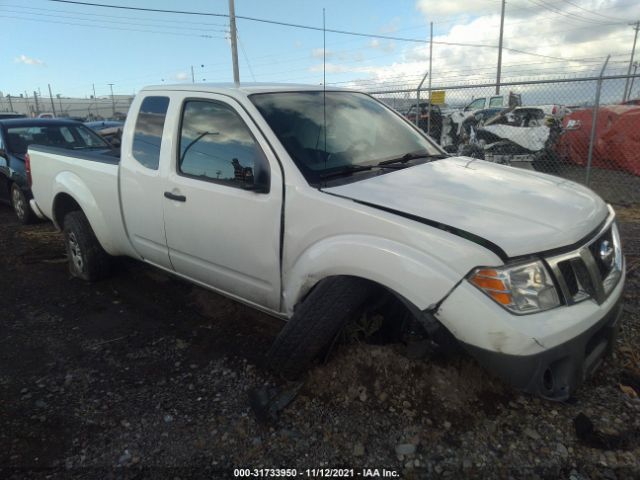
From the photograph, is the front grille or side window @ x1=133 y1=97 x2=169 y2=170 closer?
the front grille

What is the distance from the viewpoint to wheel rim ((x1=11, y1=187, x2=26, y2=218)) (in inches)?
278

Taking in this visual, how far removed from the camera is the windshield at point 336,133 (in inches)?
107

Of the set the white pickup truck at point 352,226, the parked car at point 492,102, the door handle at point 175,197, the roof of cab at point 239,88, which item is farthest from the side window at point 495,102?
the door handle at point 175,197

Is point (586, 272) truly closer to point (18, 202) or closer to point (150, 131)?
point (150, 131)

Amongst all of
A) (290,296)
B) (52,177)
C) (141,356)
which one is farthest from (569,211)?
(52,177)

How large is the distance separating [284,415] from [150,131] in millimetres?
2292

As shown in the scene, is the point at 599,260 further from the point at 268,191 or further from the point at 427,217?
the point at 268,191

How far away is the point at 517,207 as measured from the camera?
229cm

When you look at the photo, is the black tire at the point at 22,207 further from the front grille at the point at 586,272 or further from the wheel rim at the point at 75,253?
the front grille at the point at 586,272

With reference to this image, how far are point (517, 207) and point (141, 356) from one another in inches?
103

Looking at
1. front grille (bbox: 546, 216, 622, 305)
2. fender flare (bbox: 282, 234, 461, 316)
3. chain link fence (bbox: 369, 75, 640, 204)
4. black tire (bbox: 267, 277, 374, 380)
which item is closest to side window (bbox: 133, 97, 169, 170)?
fender flare (bbox: 282, 234, 461, 316)

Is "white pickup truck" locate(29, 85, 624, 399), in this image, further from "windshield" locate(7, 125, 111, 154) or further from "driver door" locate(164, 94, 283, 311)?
"windshield" locate(7, 125, 111, 154)

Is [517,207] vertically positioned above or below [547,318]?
above

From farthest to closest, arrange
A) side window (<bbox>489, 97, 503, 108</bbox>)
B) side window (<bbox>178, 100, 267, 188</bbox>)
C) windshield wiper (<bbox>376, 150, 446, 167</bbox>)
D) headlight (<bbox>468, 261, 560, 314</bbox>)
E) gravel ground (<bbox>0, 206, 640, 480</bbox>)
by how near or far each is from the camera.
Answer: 1. side window (<bbox>489, 97, 503, 108</bbox>)
2. windshield wiper (<bbox>376, 150, 446, 167</bbox>)
3. side window (<bbox>178, 100, 267, 188</bbox>)
4. gravel ground (<bbox>0, 206, 640, 480</bbox>)
5. headlight (<bbox>468, 261, 560, 314</bbox>)
